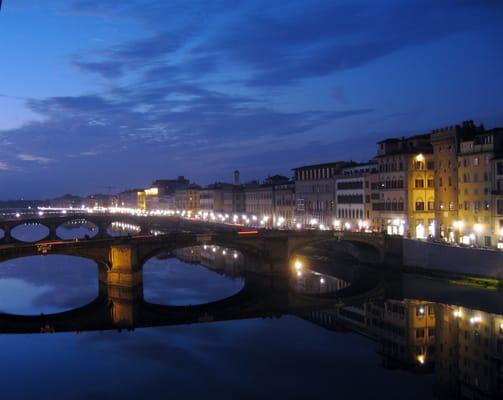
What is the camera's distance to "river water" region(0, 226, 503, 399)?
1267 inches

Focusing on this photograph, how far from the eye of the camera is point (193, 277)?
7175 centimetres

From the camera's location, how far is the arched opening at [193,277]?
57.8 meters

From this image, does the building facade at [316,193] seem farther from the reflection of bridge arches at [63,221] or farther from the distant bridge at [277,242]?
the reflection of bridge arches at [63,221]

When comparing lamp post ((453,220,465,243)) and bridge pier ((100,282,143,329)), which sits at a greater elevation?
lamp post ((453,220,465,243))

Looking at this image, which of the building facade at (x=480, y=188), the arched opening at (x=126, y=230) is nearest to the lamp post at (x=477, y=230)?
the building facade at (x=480, y=188)

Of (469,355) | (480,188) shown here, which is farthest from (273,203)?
(469,355)

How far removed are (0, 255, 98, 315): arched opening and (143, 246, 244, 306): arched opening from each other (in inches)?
267

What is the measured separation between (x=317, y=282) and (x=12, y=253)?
103 feet

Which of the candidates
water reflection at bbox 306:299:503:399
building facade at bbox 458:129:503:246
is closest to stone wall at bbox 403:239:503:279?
building facade at bbox 458:129:503:246

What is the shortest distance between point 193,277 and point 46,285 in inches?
662

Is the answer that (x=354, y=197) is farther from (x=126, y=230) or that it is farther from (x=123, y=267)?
(x=126, y=230)

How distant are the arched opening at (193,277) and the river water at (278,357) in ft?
8.51

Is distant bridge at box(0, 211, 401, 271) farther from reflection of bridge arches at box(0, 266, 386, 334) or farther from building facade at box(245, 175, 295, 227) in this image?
building facade at box(245, 175, 295, 227)

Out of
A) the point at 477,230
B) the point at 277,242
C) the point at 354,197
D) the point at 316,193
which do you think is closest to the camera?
the point at 477,230
